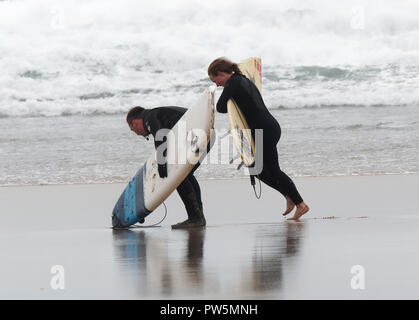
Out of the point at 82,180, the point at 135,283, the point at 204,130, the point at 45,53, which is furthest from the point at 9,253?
the point at 45,53

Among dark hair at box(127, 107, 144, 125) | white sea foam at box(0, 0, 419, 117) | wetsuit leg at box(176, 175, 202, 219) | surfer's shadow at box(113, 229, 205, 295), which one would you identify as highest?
white sea foam at box(0, 0, 419, 117)

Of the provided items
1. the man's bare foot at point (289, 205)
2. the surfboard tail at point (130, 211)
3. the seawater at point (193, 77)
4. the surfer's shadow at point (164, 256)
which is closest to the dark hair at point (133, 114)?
the surfboard tail at point (130, 211)

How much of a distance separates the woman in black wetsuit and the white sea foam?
9858mm

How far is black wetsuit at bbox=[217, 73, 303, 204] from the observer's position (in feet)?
19.1

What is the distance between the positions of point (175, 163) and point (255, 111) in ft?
2.20

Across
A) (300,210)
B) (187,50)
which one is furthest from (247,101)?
(187,50)

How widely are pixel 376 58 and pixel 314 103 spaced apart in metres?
4.14

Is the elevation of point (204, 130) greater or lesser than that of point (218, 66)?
lesser

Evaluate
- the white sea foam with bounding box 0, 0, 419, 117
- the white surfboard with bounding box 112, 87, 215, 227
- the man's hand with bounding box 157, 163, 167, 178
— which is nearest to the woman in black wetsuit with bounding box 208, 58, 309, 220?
the white surfboard with bounding box 112, 87, 215, 227

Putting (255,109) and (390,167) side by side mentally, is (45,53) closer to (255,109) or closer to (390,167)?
(390,167)

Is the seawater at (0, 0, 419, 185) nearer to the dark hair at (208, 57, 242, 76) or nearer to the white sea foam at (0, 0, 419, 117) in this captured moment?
the white sea foam at (0, 0, 419, 117)

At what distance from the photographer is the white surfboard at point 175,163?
581cm

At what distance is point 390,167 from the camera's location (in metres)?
9.66

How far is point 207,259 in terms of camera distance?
4.34 metres
